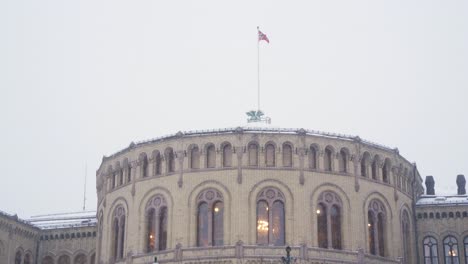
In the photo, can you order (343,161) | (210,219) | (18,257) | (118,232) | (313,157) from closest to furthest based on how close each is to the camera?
(210,219)
(313,157)
(343,161)
(118,232)
(18,257)

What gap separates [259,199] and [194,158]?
19.8 feet

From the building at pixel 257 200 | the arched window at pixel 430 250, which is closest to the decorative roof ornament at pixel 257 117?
the building at pixel 257 200

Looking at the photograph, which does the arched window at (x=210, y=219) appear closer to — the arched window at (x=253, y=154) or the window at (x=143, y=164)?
the arched window at (x=253, y=154)

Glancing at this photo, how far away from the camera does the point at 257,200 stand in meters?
55.2

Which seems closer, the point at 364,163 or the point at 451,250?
the point at 364,163

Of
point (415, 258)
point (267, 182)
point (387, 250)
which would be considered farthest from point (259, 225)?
point (415, 258)

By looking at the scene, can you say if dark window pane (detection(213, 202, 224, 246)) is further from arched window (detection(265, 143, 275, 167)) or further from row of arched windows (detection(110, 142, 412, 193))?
arched window (detection(265, 143, 275, 167))

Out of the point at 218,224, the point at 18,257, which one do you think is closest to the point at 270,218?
the point at 218,224

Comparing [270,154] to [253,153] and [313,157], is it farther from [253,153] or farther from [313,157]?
[313,157]

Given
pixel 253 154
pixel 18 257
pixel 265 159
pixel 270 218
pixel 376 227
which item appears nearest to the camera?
pixel 270 218

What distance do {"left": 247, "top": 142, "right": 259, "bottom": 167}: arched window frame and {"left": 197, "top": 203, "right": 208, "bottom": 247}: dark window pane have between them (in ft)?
15.4

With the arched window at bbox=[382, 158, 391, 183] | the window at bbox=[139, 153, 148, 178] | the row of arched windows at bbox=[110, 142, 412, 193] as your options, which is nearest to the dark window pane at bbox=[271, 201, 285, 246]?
the row of arched windows at bbox=[110, 142, 412, 193]

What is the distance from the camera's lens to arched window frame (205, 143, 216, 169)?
56562 mm

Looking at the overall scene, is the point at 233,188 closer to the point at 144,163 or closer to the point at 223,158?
the point at 223,158
